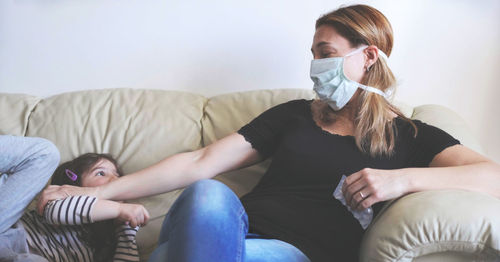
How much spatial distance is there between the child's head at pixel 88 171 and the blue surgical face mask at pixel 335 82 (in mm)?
758

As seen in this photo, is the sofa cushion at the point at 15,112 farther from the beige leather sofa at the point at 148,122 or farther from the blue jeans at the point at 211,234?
the blue jeans at the point at 211,234

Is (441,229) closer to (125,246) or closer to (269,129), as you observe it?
(269,129)

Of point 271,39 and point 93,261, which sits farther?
point 271,39

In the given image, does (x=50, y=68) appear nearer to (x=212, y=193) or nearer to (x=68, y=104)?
(x=68, y=104)

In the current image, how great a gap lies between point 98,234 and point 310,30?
1.13 meters

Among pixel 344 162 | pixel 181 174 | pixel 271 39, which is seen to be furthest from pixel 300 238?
pixel 271 39

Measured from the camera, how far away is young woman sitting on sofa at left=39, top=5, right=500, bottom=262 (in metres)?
0.92

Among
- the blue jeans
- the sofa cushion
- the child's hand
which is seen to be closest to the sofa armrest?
the blue jeans

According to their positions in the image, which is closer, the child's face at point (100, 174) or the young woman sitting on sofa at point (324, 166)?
the young woman sitting on sofa at point (324, 166)

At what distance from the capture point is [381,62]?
1.29 m

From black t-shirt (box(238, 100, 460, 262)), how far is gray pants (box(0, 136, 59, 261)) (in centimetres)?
62

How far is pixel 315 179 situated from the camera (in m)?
1.14

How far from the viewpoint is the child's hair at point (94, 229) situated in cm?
130

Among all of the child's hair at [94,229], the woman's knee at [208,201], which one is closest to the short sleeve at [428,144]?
the woman's knee at [208,201]
